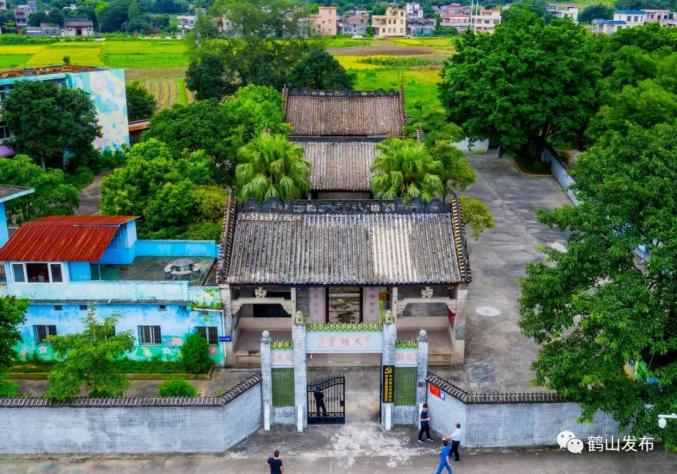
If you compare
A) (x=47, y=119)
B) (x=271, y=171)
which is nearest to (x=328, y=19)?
(x=47, y=119)

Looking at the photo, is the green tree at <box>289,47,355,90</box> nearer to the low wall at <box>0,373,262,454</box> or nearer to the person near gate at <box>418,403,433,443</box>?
the person near gate at <box>418,403,433,443</box>

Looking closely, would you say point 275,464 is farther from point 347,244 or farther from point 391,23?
point 391,23

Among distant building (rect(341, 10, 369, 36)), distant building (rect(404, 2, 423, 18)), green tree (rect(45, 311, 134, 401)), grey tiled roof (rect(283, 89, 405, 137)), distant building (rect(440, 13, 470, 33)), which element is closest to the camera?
green tree (rect(45, 311, 134, 401))

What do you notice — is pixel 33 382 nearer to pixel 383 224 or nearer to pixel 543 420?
pixel 383 224

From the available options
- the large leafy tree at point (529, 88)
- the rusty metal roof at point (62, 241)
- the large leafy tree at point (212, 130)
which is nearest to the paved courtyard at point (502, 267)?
the large leafy tree at point (529, 88)

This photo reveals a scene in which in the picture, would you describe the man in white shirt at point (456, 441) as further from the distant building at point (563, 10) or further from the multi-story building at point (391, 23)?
the distant building at point (563, 10)

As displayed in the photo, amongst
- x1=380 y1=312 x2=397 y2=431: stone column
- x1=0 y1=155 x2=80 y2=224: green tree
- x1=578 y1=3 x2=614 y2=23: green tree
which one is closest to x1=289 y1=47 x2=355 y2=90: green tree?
x1=0 y1=155 x2=80 y2=224: green tree
